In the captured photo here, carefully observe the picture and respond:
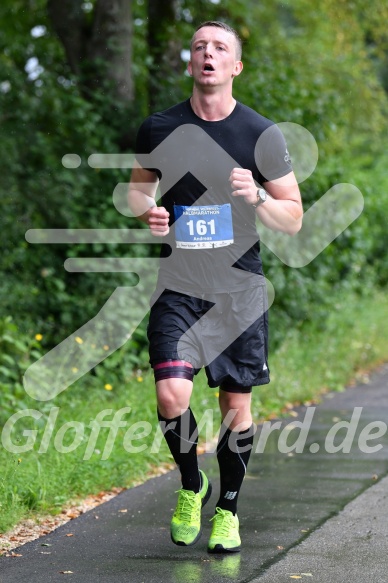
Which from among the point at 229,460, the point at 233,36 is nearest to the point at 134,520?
the point at 229,460

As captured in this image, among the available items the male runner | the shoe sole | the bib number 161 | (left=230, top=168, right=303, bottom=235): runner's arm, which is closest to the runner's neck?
the male runner

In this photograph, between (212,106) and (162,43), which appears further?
(162,43)

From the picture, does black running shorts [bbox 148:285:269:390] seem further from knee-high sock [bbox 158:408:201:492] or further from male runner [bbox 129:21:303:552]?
knee-high sock [bbox 158:408:201:492]

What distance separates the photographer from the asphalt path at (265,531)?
4.54 metres

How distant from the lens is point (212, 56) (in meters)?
4.84

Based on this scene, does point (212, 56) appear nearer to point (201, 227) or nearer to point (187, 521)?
point (201, 227)

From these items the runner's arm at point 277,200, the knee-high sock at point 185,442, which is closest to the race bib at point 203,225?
the runner's arm at point 277,200

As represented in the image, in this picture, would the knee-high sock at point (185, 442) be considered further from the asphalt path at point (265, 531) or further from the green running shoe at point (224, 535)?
the asphalt path at point (265, 531)

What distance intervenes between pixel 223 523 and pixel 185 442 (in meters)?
0.42

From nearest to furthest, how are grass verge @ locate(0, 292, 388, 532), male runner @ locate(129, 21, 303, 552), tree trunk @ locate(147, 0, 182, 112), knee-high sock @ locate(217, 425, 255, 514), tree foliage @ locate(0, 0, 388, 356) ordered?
1. male runner @ locate(129, 21, 303, 552)
2. knee-high sock @ locate(217, 425, 255, 514)
3. grass verge @ locate(0, 292, 388, 532)
4. tree foliage @ locate(0, 0, 388, 356)
5. tree trunk @ locate(147, 0, 182, 112)

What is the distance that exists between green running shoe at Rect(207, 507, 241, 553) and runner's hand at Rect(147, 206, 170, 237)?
4.36ft

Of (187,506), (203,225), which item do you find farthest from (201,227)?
(187,506)

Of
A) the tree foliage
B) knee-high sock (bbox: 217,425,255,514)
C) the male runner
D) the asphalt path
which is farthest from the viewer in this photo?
the tree foliage

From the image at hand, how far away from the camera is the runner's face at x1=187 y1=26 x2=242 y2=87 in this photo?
484 centimetres
